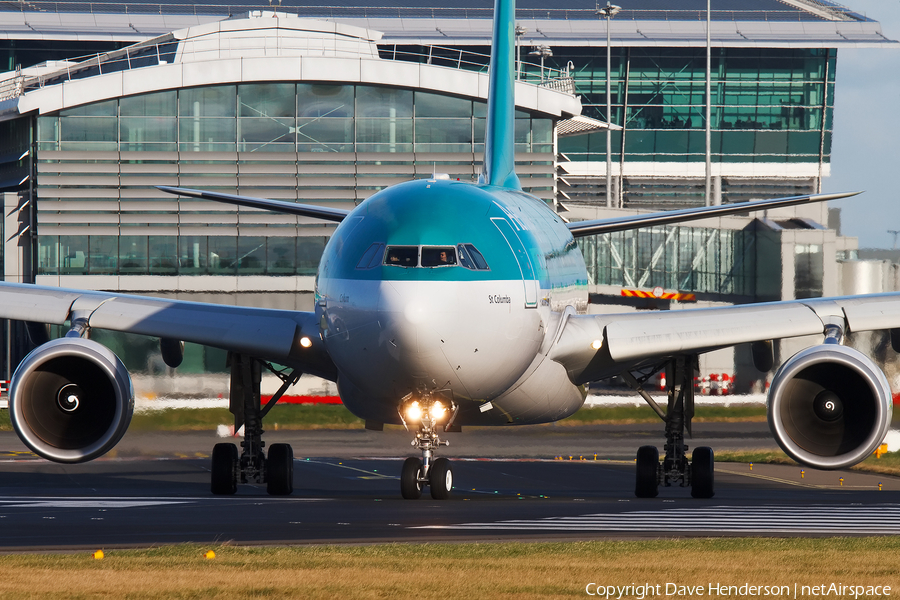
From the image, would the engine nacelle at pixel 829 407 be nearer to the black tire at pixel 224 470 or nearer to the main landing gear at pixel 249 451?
the main landing gear at pixel 249 451

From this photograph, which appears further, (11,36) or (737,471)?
(11,36)

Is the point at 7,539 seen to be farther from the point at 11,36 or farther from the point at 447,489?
the point at 11,36

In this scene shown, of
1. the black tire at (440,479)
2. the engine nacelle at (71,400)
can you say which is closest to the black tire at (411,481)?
the black tire at (440,479)

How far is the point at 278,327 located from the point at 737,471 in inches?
507

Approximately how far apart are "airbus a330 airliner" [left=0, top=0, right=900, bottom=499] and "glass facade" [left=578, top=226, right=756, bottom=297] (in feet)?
116

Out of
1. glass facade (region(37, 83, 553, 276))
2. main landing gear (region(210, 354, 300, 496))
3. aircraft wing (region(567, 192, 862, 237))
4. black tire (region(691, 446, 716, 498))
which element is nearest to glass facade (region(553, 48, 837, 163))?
glass facade (region(37, 83, 553, 276))

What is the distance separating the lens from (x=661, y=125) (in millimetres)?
88938

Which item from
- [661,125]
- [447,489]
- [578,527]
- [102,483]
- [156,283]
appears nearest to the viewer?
[578,527]

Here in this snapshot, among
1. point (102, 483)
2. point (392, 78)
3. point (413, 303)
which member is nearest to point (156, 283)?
point (392, 78)

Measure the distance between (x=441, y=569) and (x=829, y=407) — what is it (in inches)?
323

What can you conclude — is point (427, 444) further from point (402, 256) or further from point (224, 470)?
point (224, 470)

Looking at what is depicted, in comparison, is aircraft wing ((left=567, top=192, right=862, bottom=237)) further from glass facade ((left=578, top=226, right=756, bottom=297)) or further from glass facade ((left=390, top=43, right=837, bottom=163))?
glass facade ((left=390, top=43, right=837, bottom=163))

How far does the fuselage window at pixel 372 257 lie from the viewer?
16.3 meters

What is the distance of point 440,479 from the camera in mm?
18625
